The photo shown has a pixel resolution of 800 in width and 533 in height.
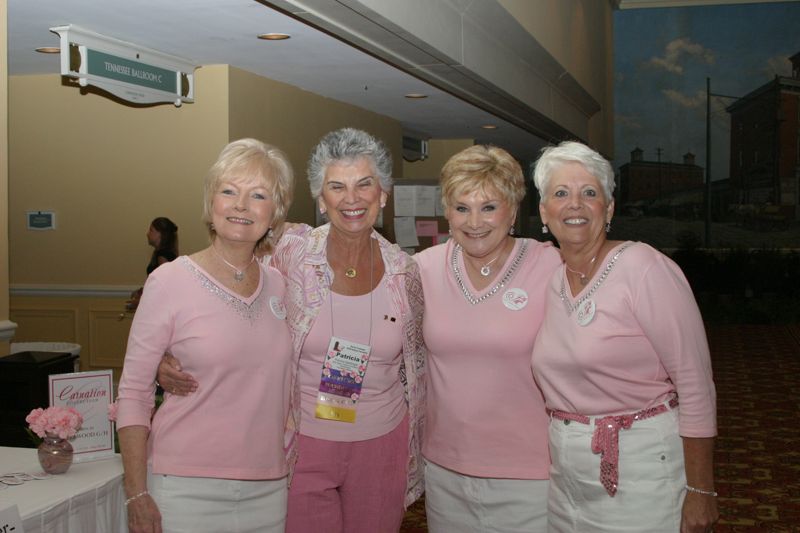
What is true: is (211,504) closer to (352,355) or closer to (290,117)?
(352,355)

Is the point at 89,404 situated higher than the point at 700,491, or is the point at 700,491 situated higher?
the point at 89,404

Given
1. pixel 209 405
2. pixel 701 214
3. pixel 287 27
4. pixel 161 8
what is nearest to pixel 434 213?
pixel 287 27

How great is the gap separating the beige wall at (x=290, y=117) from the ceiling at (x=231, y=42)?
4.2 inches

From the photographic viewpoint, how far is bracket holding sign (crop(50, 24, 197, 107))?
5.31 metres

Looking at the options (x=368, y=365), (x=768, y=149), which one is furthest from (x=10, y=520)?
(x=768, y=149)

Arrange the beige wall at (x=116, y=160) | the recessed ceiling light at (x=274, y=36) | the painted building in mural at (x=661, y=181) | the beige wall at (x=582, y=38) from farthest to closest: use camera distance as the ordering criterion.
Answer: the painted building in mural at (x=661, y=181) < the beige wall at (x=582, y=38) < the beige wall at (x=116, y=160) < the recessed ceiling light at (x=274, y=36)

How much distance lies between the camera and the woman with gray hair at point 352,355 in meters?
2.59

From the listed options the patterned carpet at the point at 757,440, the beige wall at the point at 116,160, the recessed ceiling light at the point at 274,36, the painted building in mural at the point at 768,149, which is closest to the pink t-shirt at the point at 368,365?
the patterned carpet at the point at 757,440

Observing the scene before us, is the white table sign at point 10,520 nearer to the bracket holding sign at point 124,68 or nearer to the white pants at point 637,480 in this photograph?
the white pants at point 637,480

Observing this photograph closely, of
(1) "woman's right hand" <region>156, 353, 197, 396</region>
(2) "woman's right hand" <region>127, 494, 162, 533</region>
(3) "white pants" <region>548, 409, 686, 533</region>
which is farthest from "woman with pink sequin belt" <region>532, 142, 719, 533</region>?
(2) "woman's right hand" <region>127, 494, 162, 533</region>

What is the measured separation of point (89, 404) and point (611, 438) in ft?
5.35

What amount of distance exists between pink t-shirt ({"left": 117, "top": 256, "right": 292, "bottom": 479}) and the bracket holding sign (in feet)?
11.7

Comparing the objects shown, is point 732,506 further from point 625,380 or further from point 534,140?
point 534,140

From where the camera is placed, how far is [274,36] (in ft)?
17.9
